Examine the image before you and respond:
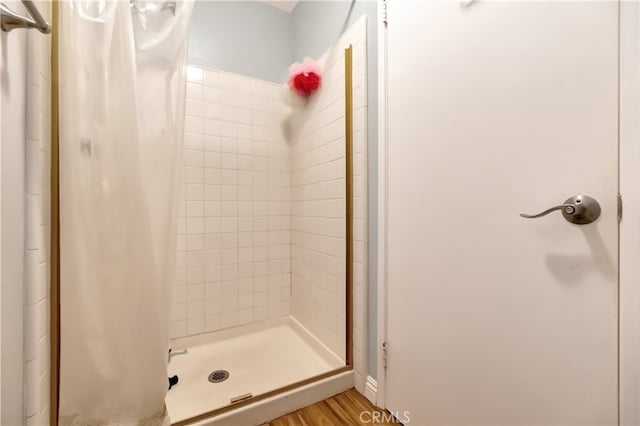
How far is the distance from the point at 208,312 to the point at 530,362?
1624 mm

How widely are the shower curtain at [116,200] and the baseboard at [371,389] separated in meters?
0.85

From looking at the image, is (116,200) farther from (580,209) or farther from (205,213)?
(580,209)

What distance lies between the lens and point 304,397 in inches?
47.1

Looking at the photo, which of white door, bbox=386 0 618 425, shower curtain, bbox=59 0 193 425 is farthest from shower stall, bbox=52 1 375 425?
white door, bbox=386 0 618 425

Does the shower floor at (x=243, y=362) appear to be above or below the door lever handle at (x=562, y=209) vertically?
below

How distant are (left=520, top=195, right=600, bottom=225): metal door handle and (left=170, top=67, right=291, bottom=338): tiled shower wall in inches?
61.0

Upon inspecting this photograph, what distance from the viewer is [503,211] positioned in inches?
29.2

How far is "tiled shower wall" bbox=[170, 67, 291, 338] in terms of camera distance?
63.9 inches

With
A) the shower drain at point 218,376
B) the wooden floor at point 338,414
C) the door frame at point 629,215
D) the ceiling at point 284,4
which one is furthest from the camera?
the ceiling at point 284,4

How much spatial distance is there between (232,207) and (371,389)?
130 centimetres

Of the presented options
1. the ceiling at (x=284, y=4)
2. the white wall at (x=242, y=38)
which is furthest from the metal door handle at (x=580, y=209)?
the ceiling at (x=284, y=4)

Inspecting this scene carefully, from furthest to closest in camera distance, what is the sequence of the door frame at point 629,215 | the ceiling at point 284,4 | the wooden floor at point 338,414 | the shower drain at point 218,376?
the ceiling at point 284,4, the shower drain at point 218,376, the wooden floor at point 338,414, the door frame at point 629,215

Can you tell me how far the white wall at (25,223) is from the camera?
617 millimetres

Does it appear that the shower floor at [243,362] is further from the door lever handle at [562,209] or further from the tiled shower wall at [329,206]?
the door lever handle at [562,209]
